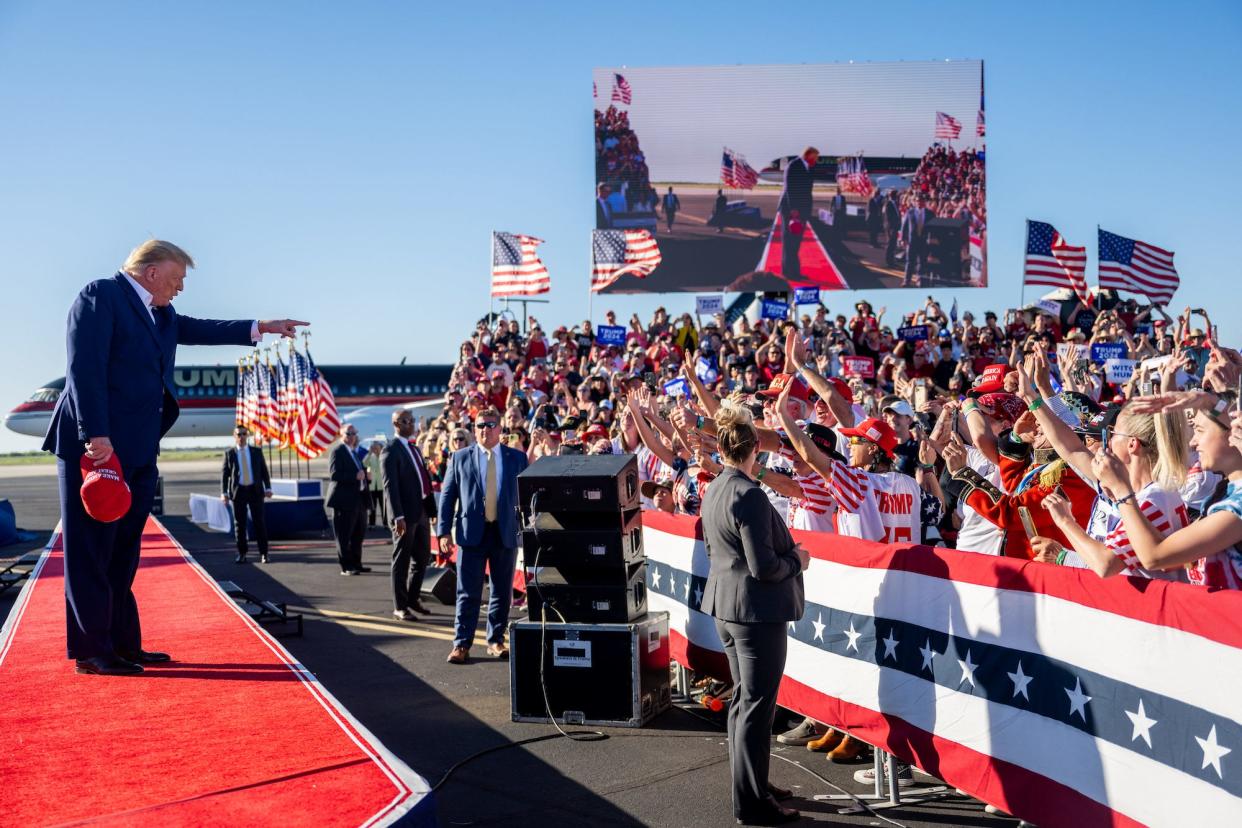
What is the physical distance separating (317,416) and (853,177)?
16.5m

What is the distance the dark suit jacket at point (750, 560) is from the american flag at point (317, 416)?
59.6 feet

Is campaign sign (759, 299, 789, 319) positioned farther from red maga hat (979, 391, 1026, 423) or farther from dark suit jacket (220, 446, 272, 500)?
red maga hat (979, 391, 1026, 423)

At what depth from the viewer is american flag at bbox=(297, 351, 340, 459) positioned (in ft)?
74.5

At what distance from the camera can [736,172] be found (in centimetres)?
3072

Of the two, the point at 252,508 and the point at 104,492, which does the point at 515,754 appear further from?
the point at 252,508

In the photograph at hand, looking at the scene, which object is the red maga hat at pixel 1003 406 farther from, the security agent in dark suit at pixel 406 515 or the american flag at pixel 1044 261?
the american flag at pixel 1044 261

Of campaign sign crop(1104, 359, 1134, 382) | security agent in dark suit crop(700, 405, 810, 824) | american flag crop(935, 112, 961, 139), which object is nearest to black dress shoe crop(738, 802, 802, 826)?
security agent in dark suit crop(700, 405, 810, 824)

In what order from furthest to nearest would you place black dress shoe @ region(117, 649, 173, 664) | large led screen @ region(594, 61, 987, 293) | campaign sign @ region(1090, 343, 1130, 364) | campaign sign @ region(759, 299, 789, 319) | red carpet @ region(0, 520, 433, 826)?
large led screen @ region(594, 61, 987, 293)
campaign sign @ region(759, 299, 789, 319)
campaign sign @ region(1090, 343, 1130, 364)
black dress shoe @ region(117, 649, 173, 664)
red carpet @ region(0, 520, 433, 826)

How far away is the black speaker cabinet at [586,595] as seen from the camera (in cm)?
695

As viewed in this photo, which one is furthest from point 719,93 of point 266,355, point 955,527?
point 955,527

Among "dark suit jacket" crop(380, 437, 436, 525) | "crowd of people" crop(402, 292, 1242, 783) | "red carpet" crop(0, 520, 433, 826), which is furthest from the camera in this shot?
"dark suit jacket" crop(380, 437, 436, 525)

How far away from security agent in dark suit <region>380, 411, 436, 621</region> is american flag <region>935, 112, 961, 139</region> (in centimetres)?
2316

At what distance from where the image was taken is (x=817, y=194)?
3025 cm

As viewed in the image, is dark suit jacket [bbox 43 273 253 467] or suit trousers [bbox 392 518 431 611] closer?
dark suit jacket [bbox 43 273 253 467]
